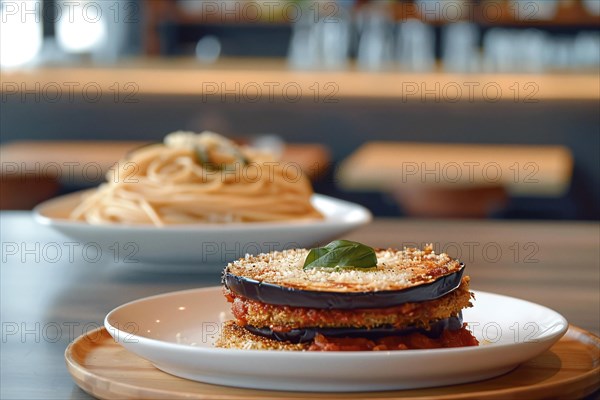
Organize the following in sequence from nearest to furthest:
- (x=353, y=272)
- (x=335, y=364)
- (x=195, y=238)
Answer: (x=335, y=364)
(x=353, y=272)
(x=195, y=238)

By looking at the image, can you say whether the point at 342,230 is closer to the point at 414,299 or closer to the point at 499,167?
the point at 414,299

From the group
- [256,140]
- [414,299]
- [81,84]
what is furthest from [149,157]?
[81,84]

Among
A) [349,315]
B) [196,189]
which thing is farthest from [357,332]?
[196,189]

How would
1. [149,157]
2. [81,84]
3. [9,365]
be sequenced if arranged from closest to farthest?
[9,365] → [149,157] → [81,84]

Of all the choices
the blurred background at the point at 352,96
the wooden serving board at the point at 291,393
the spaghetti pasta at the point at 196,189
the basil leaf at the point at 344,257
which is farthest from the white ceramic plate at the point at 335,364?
the blurred background at the point at 352,96

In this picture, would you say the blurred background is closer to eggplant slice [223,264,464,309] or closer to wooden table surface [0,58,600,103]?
wooden table surface [0,58,600,103]

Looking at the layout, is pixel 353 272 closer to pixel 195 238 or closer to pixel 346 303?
pixel 346 303
